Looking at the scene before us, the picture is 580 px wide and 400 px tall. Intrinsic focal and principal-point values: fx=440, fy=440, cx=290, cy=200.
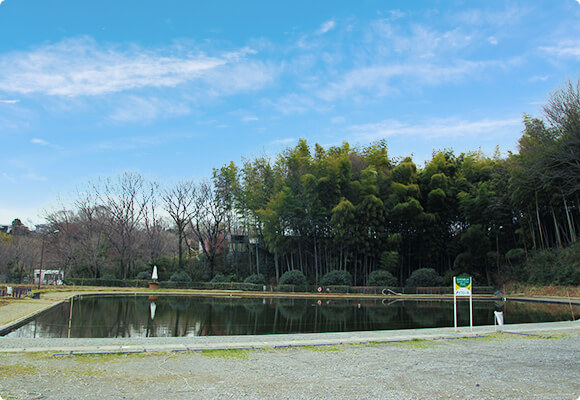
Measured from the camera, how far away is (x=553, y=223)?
25.0m

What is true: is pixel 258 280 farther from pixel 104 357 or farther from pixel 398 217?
pixel 104 357

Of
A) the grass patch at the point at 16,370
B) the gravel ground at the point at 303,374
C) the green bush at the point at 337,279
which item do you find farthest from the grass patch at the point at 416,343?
the green bush at the point at 337,279

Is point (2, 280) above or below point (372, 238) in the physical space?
below

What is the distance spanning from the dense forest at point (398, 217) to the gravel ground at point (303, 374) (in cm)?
1769

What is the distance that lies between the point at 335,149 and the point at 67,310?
19.4 metres

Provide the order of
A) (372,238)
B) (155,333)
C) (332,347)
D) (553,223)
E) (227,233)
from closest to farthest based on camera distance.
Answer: (332,347) < (155,333) < (553,223) < (372,238) < (227,233)

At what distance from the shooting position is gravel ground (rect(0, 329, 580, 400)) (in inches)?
170

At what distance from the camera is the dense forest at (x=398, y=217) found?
22.3m

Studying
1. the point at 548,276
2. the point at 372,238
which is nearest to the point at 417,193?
the point at 372,238

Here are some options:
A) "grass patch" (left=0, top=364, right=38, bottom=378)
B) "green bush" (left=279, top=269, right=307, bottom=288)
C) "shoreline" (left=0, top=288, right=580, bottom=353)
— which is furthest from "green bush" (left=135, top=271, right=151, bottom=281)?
"grass patch" (left=0, top=364, right=38, bottom=378)

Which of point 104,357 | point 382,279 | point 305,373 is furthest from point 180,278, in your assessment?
point 305,373

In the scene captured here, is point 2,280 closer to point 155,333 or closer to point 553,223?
point 155,333

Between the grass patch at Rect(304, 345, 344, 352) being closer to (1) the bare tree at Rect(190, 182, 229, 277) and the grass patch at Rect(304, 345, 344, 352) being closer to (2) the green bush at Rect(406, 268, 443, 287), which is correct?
(2) the green bush at Rect(406, 268, 443, 287)

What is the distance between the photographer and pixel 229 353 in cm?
650
